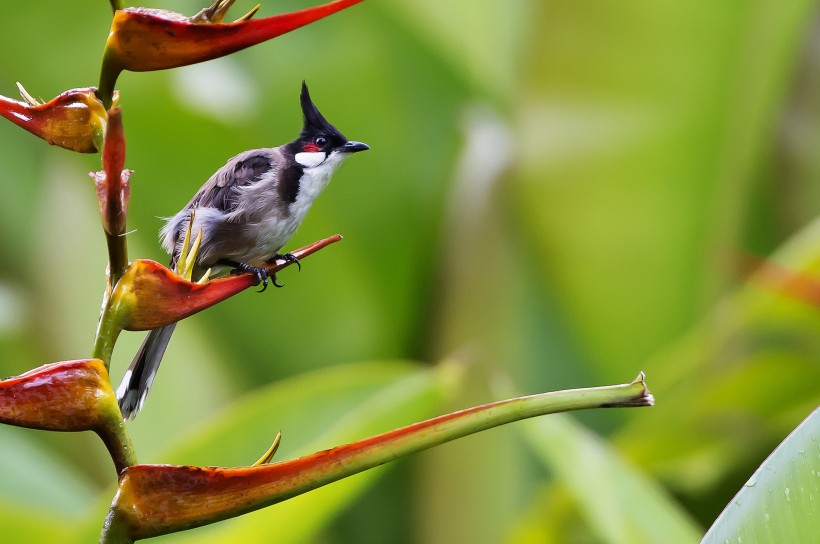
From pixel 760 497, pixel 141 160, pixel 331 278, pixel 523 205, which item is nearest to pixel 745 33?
pixel 523 205

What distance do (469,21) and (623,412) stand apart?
1.94 feet

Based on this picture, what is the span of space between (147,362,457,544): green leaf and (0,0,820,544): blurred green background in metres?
0.17

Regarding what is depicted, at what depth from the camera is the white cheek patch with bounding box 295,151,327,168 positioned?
336 mm

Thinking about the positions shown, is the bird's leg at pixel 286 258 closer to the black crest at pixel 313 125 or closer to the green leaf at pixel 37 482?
the black crest at pixel 313 125

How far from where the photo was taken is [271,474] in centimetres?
26

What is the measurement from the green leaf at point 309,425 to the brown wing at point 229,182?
0.31 m

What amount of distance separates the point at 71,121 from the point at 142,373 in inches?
4.5

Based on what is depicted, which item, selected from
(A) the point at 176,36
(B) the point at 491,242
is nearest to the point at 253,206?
(A) the point at 176,36

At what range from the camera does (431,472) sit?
115cm

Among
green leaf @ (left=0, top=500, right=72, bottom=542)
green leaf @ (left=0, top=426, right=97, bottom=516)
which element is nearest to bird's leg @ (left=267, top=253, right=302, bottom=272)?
green leaf @ (left=0, top=500, right=72, bottom=542)

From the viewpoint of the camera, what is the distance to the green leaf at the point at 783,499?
359mm

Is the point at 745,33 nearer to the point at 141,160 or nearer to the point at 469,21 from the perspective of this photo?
the point at 469,21

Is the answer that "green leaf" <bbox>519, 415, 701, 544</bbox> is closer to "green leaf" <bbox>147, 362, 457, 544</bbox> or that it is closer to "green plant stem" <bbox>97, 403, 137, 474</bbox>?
"green leaf" <bbox>147, 362, 457, 544</bbox>

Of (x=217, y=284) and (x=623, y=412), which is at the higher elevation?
(x=217, y=284)
